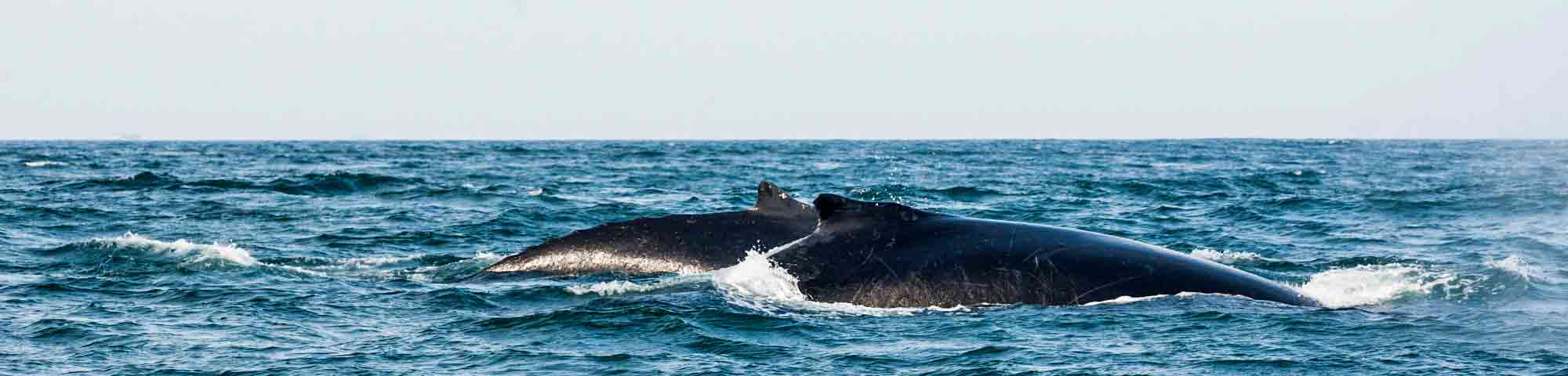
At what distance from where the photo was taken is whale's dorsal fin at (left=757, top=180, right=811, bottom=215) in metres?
11.2

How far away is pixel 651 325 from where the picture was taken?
9695 mm

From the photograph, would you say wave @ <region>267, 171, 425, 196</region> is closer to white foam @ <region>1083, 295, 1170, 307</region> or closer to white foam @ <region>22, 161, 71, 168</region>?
white foam @ <region>22, 161, 71, 168</region>

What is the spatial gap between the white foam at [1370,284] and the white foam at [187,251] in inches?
390

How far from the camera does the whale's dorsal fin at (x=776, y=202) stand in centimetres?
1123

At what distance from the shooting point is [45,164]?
49438mm

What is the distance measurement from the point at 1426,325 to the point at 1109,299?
6.61 ft

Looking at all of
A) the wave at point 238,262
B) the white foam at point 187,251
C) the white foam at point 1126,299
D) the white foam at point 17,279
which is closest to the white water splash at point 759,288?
the white foam at point 1126,299

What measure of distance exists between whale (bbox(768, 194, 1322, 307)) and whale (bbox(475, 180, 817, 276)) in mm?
382

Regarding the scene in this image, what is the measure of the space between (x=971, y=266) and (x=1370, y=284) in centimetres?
414

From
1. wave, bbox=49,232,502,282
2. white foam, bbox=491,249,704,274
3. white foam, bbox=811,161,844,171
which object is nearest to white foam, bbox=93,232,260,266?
wave, bbox=49,232,502,282

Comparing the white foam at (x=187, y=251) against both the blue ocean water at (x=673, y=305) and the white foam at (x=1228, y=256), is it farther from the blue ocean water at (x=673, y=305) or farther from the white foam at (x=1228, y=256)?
the white foam at (x=1228, y=256)

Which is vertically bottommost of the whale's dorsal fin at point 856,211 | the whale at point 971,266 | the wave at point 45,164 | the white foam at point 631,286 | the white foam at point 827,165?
the white foam at point 827,165

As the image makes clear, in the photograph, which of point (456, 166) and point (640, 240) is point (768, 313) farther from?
point (456, 166)

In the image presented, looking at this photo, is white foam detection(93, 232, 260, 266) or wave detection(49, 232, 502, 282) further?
white foam detection(93, 232, 260, 266)
